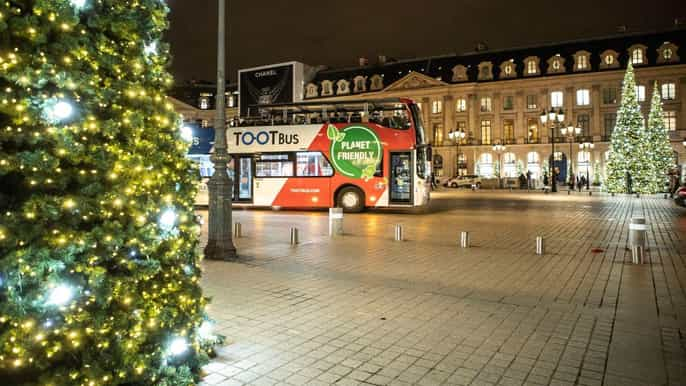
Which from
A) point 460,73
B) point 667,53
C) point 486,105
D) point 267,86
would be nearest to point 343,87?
point 460,73

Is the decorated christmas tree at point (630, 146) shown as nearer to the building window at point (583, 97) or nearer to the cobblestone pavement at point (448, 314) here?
the cobblestone pavement at point (448, 314)

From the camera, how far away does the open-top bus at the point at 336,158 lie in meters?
21.4

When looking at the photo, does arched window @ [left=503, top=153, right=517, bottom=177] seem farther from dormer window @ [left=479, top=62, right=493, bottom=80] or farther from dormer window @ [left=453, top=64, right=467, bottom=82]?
dormer window @ [left=453, top=64, right=467, bottom=82]

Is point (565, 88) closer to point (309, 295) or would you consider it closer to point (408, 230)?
point (408, 230)

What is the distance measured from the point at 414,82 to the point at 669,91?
112 feet

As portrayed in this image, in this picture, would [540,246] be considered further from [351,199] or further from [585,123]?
[585,123]

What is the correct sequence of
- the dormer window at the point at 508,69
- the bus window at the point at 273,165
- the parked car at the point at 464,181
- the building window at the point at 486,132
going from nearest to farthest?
the bus window at the point at 273,165 < the parked car at the point at 464,181 < the dormer window at the point at 508,69 < the building window at the point at 486,132

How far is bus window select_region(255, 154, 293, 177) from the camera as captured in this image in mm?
23142

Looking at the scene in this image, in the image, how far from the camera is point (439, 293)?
24.6 ft

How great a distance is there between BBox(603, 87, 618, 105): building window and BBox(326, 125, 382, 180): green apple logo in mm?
60691

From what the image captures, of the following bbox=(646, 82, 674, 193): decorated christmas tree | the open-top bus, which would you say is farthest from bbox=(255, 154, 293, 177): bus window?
bbox=(646, 82, 674, 193): decorated christmas tree

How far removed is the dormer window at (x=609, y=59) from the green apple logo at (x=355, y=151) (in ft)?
197

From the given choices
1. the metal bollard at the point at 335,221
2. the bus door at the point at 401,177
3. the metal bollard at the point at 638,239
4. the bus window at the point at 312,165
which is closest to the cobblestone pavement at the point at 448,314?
the metal bollard at the point at 638,239

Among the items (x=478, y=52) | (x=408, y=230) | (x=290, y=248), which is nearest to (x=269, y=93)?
(x=408, y=230)
